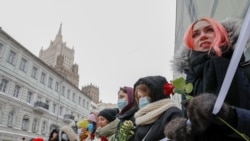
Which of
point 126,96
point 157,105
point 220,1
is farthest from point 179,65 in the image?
point 220,1

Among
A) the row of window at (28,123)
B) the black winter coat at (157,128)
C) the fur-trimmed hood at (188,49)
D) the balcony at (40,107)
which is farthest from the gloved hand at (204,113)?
the balcony at (40,107)

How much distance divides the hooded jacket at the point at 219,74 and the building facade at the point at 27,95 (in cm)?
2181

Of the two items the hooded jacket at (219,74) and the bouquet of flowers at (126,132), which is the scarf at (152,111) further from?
the hooded jacket at (219,74)

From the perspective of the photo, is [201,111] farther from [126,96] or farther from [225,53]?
[126,96]

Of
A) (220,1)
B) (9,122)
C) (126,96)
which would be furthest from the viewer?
(9,122)

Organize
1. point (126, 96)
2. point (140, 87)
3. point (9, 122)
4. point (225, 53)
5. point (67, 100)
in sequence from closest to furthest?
point (225, 53), point (140, 87), point (126, 96), point (9, 122), point (67, 100)

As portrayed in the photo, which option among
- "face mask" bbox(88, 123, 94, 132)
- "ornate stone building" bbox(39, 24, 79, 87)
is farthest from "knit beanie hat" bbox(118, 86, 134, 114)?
"ornate stone building" bbox(39, 24, 79, 87)

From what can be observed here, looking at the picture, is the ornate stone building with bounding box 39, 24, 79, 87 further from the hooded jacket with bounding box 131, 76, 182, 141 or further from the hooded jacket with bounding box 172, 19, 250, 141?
the hooded jacket with bounding box 172, 19, 250, 141

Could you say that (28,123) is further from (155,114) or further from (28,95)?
(155,114)

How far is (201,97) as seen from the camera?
78 cm

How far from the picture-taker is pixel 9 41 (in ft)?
69.9

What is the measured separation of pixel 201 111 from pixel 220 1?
3513mm

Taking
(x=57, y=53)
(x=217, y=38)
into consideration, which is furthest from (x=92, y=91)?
(x=217, y=38)

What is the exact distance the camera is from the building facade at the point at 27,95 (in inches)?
821
